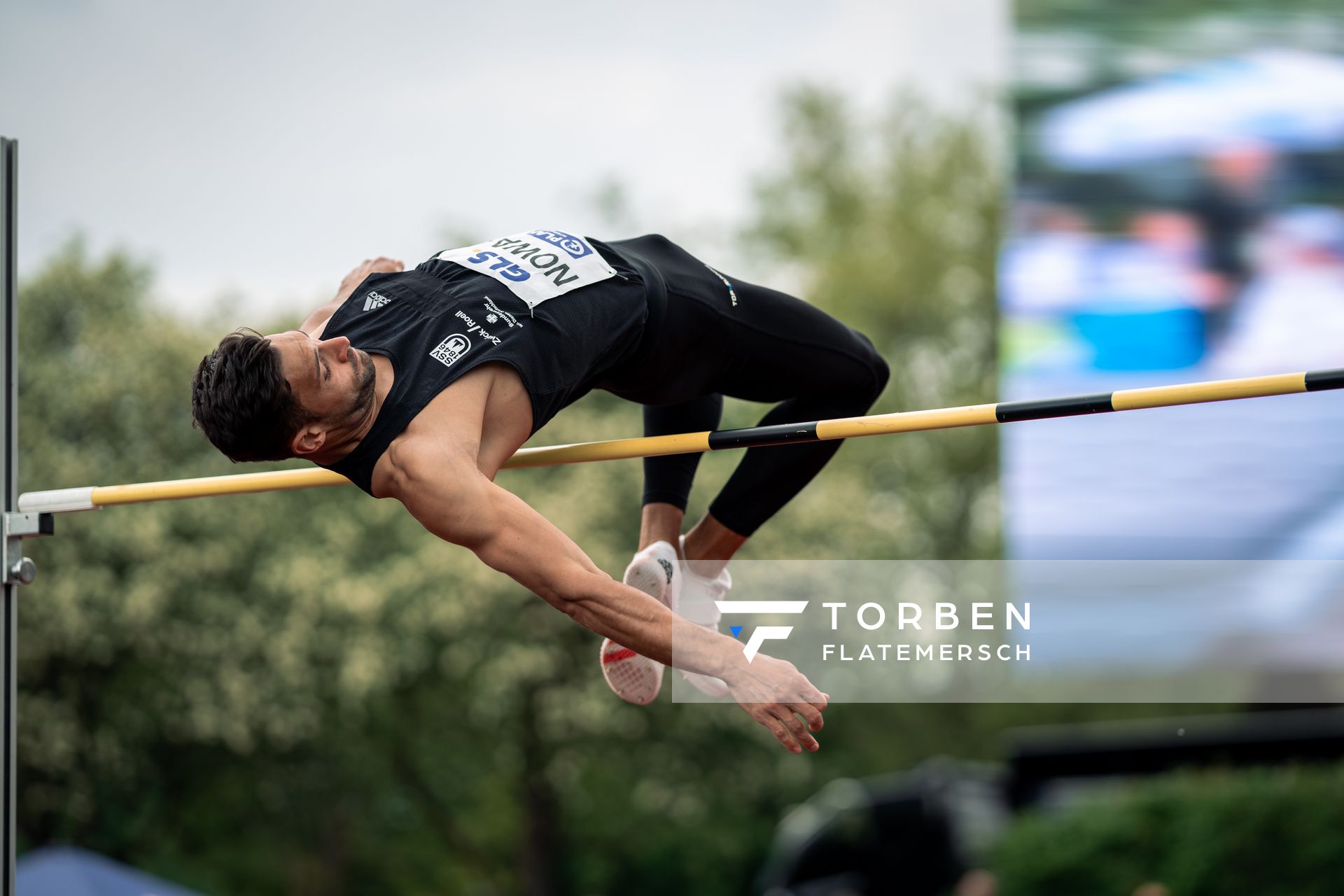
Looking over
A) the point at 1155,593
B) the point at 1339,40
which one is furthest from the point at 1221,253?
the point at 1155,593

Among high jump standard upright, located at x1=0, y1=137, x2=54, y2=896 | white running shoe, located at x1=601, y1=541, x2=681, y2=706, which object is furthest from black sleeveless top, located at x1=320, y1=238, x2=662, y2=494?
high jump standard upright, located at x1=0, y1=137, x2=54, y2=896

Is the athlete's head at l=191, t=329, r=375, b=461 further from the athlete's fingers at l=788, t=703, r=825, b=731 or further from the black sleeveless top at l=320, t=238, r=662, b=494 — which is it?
the athlete's fingers at l=788, t=703, r=825, b=731

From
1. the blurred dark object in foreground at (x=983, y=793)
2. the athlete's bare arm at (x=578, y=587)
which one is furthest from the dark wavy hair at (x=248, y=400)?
the blurred dark object in foreground at (x=983, y=793)

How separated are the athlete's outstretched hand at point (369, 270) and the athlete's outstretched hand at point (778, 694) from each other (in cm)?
146

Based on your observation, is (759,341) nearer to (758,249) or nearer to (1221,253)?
(1221,253)

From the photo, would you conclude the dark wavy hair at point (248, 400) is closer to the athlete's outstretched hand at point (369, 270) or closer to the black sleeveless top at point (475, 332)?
the black sleeveless top at point (475, 332)

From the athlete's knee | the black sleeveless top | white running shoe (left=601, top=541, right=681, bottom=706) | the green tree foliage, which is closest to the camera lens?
the black sleeveless top

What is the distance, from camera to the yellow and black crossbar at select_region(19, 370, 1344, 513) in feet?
9.71

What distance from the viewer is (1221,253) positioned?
33.1 feet

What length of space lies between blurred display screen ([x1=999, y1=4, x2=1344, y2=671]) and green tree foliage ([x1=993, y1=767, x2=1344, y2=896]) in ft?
4.56

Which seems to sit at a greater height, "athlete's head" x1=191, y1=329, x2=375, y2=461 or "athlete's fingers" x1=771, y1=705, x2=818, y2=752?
"athlete's head" x1=191, y1=329, x2=375, y2=461

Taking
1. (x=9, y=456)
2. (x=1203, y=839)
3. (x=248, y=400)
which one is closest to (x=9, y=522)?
(x=9, y=456)

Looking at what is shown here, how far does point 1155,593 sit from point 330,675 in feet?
25.4

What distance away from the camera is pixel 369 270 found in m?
3.52
